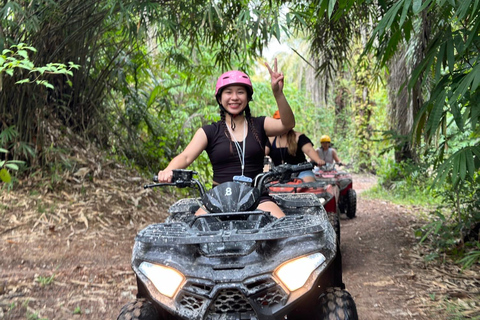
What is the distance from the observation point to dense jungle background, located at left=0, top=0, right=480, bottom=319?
3.34m

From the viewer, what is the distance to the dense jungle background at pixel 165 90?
334cm

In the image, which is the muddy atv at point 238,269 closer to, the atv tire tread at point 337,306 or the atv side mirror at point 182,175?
the atv tire tread at point 337,306

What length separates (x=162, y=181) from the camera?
274 cm

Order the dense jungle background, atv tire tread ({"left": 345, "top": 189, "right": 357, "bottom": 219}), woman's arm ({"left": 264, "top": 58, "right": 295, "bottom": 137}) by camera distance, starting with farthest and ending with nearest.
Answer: atv tire tread ({"left": 345, "top": 189, "right": 357, "bottom": 219}), the dense jungle background, woman's arm ({"left": 264, "top": 58, "right": 295, "bottom": 137})

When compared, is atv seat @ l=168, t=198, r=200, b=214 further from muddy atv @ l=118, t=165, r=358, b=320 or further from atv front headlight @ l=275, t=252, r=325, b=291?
atv front headlight @ l=275, t=252, r=325, b=291

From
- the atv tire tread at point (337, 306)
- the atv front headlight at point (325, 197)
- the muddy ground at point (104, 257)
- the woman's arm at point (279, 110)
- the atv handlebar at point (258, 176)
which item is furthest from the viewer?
the atv front headlight at point (325, 197)

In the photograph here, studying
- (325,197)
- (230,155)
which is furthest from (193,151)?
(325,197)

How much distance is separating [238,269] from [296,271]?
25 cm

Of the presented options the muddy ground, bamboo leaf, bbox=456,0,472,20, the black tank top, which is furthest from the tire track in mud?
bamboo leaf, bbox=456,0,472,20

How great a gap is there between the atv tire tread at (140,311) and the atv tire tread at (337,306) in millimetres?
812

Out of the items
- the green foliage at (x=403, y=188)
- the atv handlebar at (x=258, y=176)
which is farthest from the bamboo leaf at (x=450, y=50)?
Result: the green foliage at (x=403, y=188)

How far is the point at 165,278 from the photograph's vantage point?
7.04ft

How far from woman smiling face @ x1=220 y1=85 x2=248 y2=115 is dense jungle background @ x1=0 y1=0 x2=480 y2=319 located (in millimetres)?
745

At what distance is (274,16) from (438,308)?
2.92 metres
